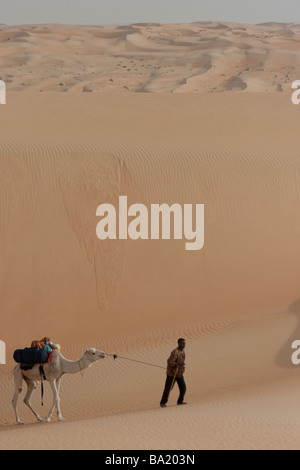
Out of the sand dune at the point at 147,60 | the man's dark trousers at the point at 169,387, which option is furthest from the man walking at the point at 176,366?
the sand dune at the point at 147,60

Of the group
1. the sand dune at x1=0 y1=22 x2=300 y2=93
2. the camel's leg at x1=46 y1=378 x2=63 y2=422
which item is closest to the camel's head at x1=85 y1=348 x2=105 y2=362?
the camel's leg at x1=46 y1=378 x2=63 y2=422

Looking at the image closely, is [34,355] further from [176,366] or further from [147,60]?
[147,60]

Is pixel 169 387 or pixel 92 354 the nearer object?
pixel 92 354

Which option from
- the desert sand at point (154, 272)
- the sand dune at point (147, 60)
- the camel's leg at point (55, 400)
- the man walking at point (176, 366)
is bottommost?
the camel's leg at point (55, 400)

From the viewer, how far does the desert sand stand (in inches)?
444

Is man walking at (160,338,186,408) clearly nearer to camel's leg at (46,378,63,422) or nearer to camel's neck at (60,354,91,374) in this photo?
camel's neck at (60,354,91,374)

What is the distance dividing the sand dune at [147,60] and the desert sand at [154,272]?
48.2 ft

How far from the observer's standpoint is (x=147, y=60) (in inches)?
1908

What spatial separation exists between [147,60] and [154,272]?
32.4 m

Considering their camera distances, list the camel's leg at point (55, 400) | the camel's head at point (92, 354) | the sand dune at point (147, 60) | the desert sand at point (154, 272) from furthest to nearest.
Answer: the sand dune at point (147, 60)
the camel's head at point (92, 354)
the camel's leg at point (55, 400)
the desert sand at point (154, 272)

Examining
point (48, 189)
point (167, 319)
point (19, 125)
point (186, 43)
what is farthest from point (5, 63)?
point (167, 319)

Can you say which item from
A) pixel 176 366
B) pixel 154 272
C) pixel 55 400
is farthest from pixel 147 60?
pixel 55 400

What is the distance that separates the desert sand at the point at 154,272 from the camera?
37.0 ft

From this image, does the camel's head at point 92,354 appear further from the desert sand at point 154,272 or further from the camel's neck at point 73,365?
the desert sand at point 154,272
